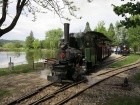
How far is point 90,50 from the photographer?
16328 mm

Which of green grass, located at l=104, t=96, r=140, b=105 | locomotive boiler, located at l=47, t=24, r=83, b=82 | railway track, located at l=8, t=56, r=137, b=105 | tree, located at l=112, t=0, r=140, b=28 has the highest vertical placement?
tree, located at l=112, t=0, r=140, b=28

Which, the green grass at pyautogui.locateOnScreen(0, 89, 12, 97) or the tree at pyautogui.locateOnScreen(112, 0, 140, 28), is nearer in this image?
the green grass at pyautogui.locateOnScreen(0, 89, 12, 97)

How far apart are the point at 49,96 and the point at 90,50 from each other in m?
7.34

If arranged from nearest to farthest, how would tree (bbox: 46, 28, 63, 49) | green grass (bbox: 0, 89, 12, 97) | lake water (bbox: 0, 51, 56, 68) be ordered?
green grass (bbox: 0, 89, 12, 97), lake water (bbox: 0, 51, 56, 68), tree (bbox: 46, 28, 63, 49)

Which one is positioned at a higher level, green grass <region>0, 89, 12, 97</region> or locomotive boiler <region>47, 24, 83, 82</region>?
locomotive boiler <region>47, 24, 83, 82</region>

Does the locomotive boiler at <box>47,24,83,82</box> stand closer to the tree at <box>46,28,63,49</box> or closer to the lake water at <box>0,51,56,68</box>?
the lake water at <box>0,51,56,68</box>

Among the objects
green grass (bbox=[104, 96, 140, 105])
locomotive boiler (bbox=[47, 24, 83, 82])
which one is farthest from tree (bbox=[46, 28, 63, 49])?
green grass (bbox=[104, 96, 140, 105])

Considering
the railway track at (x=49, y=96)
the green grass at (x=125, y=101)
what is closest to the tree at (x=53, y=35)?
the railway track at (x=49, y=96)

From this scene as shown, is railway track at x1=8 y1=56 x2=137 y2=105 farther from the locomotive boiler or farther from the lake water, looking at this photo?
the lake water

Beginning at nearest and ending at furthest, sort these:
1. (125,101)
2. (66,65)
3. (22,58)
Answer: (125,101)
(66,65)
(22,58)

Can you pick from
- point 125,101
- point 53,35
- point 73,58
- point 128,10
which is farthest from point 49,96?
point 53,35

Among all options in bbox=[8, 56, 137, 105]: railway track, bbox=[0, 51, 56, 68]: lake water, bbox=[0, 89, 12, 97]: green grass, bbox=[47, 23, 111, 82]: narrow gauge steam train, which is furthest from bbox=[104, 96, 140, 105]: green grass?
bbox=[0, 51, 56, 68]: lake water

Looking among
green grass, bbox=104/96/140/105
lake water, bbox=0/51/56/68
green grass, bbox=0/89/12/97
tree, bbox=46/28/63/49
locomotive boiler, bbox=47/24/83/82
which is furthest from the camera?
tree, bbox=46/28/63/49

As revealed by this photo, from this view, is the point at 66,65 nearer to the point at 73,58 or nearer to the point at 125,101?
the point at 73,58
